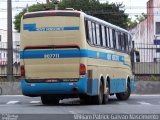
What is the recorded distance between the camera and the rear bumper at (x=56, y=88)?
23656mm

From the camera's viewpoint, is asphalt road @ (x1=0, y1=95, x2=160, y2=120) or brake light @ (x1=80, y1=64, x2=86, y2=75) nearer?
asphalt road @ (x1=0, y1=95, x2=160, y2=120)

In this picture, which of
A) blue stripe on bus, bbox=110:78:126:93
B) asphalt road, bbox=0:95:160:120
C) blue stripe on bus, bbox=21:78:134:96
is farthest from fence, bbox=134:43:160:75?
blue stripe on bus, bbox=21:78:134:96

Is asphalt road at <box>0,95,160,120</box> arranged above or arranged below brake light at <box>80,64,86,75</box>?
below

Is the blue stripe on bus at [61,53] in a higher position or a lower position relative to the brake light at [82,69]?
higher

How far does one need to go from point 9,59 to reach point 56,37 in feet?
44.7

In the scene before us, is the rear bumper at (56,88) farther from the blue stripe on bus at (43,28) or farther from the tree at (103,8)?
Answer: the tree at (103,8)

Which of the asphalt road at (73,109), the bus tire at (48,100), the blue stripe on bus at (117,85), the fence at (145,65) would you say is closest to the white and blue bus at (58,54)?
the asphalt road at (73,109)

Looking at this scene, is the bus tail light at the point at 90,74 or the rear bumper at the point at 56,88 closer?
the rear bumper at the point at 56,88

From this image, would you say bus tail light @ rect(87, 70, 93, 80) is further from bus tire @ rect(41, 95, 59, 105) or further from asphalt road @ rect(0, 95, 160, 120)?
bus tire @ rect(41, 95, 59, 105)

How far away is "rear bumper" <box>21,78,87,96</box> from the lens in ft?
77.6

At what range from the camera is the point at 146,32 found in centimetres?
8000

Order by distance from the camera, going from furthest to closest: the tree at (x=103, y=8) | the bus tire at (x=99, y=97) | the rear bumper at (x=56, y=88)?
the tree at (x=103, y=8), the bus tire at (x=99, y=97), the rear bumper at (x=56, y=88)

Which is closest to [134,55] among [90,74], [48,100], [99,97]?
[99,97]

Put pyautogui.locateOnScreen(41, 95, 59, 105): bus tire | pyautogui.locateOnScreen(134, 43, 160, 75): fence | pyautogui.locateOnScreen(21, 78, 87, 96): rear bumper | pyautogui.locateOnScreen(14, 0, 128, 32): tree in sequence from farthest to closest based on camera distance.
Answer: pyautogui.locateOnScreen(14, 0, 128, 32): tree
pyautogui.locateOnScreen(134, 43, 160, 75): fence
pyautogui.locateOnScreen(41, 95, 59, 105): bus tire
pyautogui.locateOnScreen(21, 78, 87, 96): rear bumper
